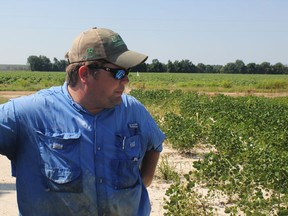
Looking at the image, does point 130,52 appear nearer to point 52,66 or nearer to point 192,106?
point 192,106

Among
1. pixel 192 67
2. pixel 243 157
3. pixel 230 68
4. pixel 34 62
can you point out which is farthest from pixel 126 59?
pixel 230 68

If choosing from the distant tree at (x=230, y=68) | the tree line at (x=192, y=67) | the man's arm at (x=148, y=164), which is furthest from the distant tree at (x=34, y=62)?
the man's arm at (x=148, y=164)

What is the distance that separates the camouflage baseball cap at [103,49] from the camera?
2.06 metres

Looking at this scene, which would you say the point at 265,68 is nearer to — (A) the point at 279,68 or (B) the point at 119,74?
(A) the point at 279,68

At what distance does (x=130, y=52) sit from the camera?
6.99 feet

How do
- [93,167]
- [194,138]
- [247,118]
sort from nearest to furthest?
[93,167]
[194,138]
[247,118]

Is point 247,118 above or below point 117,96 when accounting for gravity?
below

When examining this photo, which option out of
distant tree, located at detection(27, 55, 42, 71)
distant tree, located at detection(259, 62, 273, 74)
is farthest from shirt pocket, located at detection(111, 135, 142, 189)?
distant tree, located at detection(259, 62, 273, 74)

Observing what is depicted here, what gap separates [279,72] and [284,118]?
331 feet

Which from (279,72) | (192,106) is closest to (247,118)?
(192,106)

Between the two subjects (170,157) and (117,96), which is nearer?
(117,96)

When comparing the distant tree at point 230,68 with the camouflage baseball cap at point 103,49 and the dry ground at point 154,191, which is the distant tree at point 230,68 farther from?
the camouflage baseball cap at point 103,49

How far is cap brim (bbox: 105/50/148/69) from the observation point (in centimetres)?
206

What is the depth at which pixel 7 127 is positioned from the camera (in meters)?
2.02
